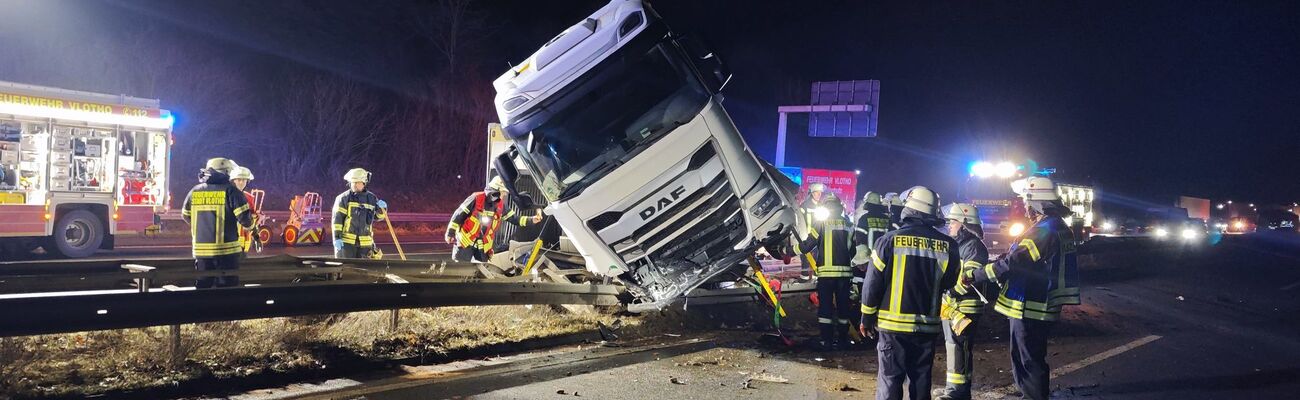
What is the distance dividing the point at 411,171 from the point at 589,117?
3079 centimetres

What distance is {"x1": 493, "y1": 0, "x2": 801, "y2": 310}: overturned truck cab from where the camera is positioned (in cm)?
605

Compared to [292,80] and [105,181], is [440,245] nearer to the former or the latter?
[105,181]

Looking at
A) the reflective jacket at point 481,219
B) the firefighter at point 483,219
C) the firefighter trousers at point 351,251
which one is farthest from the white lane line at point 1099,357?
the firefighter trousers at point 351,251

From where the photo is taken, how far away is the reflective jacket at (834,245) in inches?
334

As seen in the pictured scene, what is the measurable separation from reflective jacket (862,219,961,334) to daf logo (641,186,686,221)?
1.71m

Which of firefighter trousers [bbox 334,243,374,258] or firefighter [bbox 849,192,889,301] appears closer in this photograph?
firefighter [bbox 849,192,889,301]

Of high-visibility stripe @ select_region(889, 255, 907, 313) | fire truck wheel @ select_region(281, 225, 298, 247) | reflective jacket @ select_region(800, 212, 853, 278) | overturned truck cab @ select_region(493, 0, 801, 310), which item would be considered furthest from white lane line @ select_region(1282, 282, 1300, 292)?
fire truck wheel @ select_region(281, 225, 298, 247)

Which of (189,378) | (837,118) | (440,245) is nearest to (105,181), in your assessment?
(440,245)

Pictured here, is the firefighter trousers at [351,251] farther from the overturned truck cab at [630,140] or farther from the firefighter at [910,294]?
the firefighter at [910,294]

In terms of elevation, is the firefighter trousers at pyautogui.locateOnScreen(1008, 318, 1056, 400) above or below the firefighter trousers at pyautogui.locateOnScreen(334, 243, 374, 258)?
below

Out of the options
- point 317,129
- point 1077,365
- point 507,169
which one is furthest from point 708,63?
point 317,129

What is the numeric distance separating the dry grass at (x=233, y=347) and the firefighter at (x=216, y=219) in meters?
1.28

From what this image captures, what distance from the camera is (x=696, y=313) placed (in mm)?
9180

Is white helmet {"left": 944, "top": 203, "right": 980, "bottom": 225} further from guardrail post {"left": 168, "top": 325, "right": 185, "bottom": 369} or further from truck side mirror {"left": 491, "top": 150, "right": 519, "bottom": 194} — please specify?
guardrail post {"left": 168, "top": 325, "right": 185, "bottom": 369}
